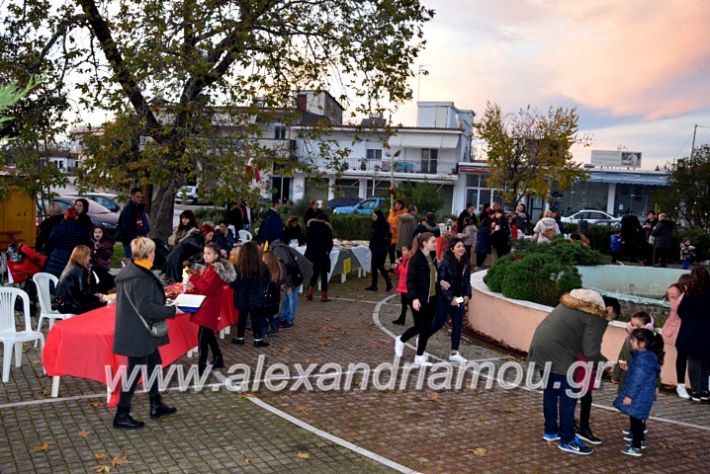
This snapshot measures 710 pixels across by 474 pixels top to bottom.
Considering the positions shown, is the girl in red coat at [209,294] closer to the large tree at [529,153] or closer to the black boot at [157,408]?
the black boot at [157,408]

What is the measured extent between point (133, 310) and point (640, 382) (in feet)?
15.6

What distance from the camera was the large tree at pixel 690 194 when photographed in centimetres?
2575

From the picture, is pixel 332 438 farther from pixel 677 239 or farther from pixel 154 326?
pixel 677 239

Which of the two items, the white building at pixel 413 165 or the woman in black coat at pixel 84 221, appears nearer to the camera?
the woman in black coat at pixel 84 221

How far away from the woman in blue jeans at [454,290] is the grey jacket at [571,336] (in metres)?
2.90

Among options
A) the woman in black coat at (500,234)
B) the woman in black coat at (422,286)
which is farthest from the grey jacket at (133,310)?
the woman in black coat at (500,234)

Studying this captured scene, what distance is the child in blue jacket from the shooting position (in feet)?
21.4

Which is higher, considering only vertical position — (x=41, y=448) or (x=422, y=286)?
(x=422, y=286)

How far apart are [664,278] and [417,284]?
338 inches

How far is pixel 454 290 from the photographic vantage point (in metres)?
9.70

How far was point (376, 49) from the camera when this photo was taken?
49.8 ft

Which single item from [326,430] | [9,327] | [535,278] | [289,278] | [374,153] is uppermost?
[374,153]

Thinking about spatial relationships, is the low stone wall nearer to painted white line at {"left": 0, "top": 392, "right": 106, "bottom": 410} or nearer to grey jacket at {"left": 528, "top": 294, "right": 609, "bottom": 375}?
grey jacket at {"left": 528, "top": 294, "right": 609, "bottom": 375}

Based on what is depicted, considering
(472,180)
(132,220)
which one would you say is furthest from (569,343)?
A: (472,180)
